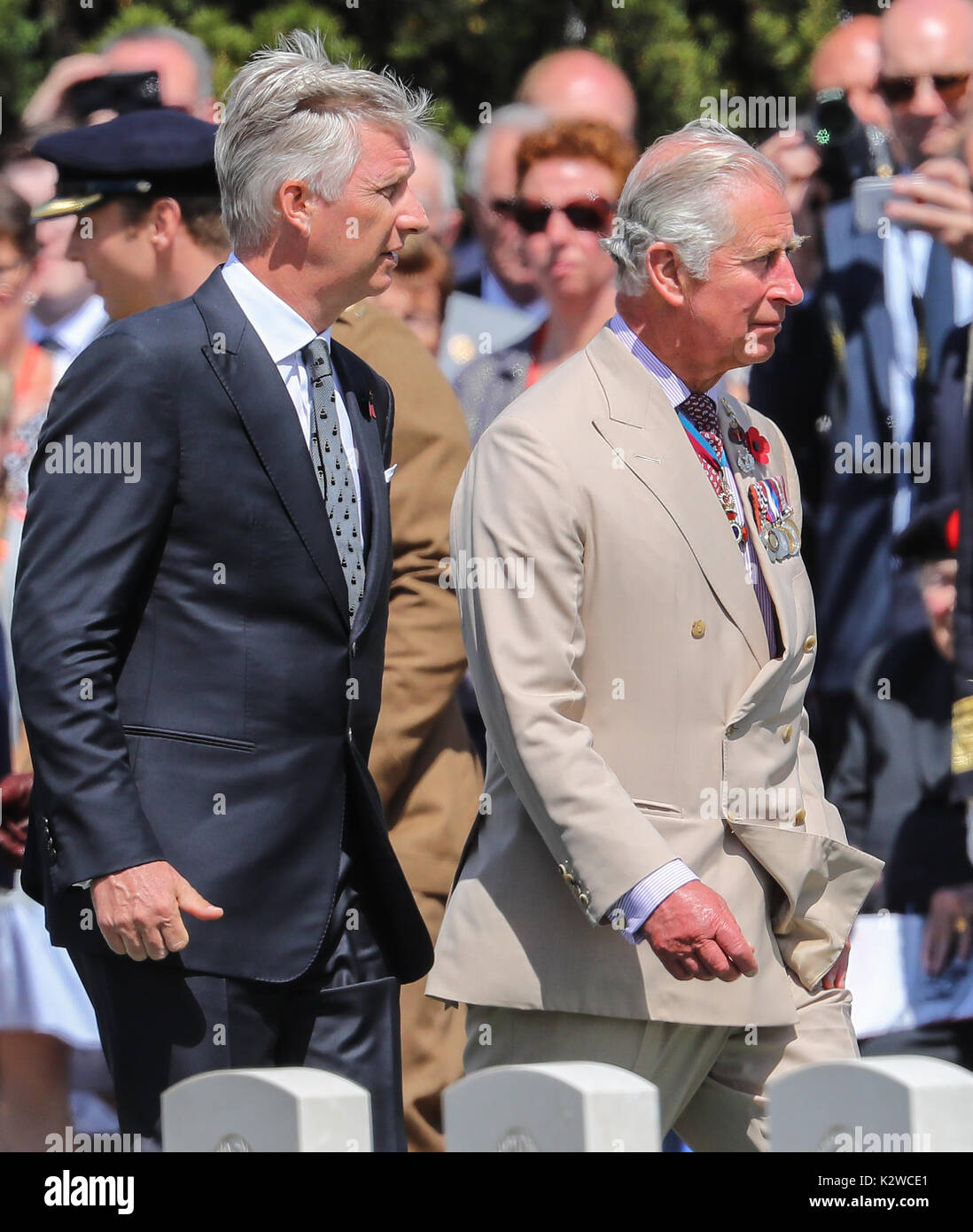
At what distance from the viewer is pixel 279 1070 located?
195 centimetres

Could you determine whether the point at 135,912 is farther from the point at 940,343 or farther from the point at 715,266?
the point at 940,343

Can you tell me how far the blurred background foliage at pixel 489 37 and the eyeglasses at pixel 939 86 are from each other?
4.11 feet

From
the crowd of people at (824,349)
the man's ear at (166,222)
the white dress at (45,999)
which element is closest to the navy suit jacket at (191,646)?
the man's ear at (166,222)

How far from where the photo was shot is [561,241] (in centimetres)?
486

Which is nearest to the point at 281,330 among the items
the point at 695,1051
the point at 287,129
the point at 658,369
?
the point at 287,129

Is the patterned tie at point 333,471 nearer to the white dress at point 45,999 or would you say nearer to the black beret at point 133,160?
the black beret at point 133,160

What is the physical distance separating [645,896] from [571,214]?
2504 millimetres

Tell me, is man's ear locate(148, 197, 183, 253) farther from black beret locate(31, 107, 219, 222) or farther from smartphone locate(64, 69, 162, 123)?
smartphone locate(64, 69, 162, 123)

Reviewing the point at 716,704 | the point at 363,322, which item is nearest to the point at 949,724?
the point at 363,322

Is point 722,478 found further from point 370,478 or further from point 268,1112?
point 268,1112

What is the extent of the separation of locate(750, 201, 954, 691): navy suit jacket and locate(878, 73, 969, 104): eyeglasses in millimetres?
283

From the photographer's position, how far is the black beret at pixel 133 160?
13.5 ft

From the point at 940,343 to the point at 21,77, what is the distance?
2.99 metres
